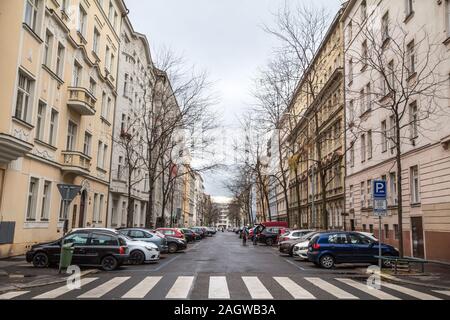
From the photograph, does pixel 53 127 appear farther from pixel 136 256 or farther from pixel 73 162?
pixel 136 256

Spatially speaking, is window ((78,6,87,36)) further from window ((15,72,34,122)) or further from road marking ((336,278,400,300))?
road marking ((336,278,400,300))

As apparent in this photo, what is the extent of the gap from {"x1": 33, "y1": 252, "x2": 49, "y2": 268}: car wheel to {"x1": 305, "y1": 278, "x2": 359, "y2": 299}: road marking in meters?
9.70

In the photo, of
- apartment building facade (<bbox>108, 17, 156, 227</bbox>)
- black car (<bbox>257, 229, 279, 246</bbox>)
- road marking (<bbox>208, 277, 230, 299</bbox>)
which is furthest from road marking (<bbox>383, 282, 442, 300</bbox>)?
black car (<bbox>257, 229, 279, 246</bbox>)

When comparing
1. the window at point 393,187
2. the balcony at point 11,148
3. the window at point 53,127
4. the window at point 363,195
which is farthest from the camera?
the window at point 363,195

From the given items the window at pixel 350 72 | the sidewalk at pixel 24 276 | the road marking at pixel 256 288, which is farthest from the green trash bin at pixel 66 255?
the window at pixel 350 72

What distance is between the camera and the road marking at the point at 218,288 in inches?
433

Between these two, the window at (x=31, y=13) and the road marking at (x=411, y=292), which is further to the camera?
the window at (x=31, y=13)

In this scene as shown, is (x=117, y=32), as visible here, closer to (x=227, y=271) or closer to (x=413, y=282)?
(x=227, y=271)

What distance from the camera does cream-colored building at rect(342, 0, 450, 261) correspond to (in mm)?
22188

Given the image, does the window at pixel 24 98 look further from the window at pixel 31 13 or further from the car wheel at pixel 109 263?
the car wheel at pixel 109 263

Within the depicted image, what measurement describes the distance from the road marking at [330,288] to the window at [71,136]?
64.4 ft

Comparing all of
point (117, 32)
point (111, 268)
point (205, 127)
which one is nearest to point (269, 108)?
point (205, 127)

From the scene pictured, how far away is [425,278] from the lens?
630 inches
